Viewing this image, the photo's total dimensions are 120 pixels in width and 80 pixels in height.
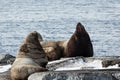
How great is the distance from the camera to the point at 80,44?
18.3 meters

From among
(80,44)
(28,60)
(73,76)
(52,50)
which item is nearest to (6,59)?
(52,50)

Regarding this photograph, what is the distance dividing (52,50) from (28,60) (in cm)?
318

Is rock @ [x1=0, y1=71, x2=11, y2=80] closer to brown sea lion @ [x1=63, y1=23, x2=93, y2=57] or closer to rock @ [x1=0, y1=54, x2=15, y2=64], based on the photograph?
rock @ [x1=0, y1=54, x2=15, y2=64]

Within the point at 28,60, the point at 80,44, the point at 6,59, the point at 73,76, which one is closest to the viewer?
the point at 73,76

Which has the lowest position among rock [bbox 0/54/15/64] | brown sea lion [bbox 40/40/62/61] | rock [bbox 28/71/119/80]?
rock [bbox 0/54/15/64]

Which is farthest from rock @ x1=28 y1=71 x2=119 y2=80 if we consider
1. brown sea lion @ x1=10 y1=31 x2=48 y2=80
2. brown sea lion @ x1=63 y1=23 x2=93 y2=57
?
brown sea lion @ x1=63 y1=23 x2=93 y2=57

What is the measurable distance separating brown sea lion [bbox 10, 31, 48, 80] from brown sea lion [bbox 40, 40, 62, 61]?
2.31 m

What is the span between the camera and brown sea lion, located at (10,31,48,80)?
1426 cm

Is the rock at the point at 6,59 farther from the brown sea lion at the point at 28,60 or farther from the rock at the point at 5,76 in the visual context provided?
the brown sea lion at the point at 28,60

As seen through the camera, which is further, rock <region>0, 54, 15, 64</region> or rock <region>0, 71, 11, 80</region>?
rock <region>0, 54, 15, 64</region>

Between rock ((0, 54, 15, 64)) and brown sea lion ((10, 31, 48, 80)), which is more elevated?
brown sea lion ((10, 31, 48, 80))

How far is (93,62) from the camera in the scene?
51.8 ft

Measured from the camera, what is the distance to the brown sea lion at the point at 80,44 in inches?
715

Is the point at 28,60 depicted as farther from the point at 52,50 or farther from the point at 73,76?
the point at 52,50
